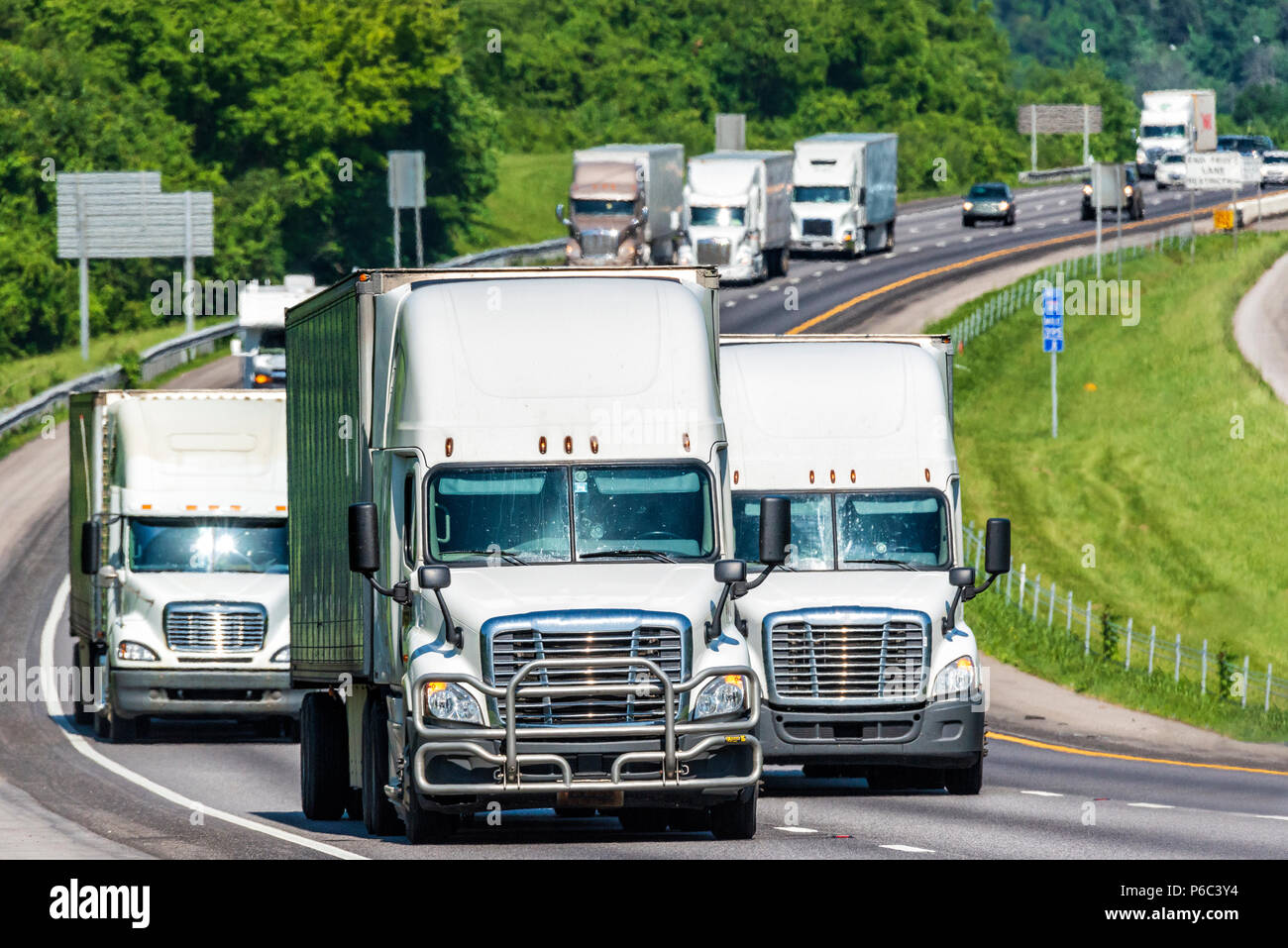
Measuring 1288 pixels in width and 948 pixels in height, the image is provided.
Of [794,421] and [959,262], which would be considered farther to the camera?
[959,262]

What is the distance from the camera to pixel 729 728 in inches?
650

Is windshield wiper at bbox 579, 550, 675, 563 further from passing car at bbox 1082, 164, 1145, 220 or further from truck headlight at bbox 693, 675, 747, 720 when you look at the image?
passing car at bbox 1082, 164, 1145, 220

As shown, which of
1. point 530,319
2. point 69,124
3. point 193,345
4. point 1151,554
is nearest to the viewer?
point 530,319

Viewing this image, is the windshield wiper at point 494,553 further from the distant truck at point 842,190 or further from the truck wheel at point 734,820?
the distant truck at point 842,190

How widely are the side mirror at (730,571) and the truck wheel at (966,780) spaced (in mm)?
6467

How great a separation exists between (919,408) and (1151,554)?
1265 inches

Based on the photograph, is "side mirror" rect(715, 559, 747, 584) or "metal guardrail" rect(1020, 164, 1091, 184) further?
"metal guardrail" rect(1020, 164, 1091, 184)

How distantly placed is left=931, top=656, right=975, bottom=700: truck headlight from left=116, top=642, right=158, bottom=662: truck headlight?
11.1m

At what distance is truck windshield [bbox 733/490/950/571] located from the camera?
75.0ft

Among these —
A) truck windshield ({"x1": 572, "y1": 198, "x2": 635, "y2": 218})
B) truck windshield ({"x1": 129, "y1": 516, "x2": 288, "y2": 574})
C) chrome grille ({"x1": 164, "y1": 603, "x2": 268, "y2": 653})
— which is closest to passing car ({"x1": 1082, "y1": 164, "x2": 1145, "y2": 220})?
truck windshield ({"x1": 572, "y1": 198, "x2": 635, "y2": 218})

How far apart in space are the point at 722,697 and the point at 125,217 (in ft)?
215

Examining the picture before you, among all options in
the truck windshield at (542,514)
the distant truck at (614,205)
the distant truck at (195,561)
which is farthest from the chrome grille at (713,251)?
the truck windshield at (542,514)
